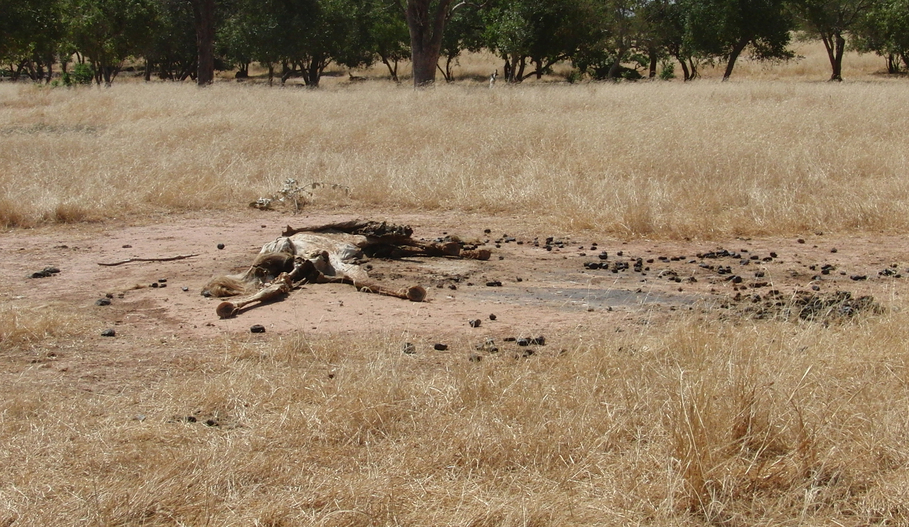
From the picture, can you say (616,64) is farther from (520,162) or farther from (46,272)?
(46,272)

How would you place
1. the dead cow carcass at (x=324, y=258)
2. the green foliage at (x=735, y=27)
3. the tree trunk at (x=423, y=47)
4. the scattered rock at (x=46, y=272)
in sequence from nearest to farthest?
the dead cow carcass at (x=324, y=258) < the scattered rock at (x=46, y=272) < the tree trunk at (x=423, y=47) < the green foliage at (x=735, y=27)

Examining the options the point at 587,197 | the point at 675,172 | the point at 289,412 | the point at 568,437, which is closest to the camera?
the point at 568,437

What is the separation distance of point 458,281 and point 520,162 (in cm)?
464

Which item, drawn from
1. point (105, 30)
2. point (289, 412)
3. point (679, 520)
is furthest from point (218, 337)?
point (105, 30)

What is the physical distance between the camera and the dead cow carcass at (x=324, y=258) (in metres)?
5.47

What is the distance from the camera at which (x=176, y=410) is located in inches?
143

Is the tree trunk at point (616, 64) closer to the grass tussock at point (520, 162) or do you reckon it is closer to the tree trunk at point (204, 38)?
the tree trunk at point (204, 38)

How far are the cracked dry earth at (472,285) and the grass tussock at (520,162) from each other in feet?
2.02

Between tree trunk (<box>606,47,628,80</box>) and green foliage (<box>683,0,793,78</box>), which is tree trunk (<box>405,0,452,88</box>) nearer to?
tree trunk (<box>606,47,628,80</box>)

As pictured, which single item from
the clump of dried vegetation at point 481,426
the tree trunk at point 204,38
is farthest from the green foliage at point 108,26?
the clump of dried vegetation at point 481,426

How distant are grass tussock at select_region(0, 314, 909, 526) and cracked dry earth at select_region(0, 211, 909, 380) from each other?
25.4 inches

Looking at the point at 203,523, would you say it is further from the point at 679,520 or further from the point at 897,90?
the point at 897,90

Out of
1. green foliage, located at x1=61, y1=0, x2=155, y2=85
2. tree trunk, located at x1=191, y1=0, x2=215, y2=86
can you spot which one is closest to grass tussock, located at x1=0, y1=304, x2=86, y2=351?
tree trunk, located at x1=191, y1=0, x2=215, y2=86

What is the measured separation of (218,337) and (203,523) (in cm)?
202
